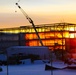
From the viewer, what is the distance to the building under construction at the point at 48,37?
121 m

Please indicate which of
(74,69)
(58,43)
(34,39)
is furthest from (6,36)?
(74,69)

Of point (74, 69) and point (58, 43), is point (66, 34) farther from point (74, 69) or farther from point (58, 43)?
point (74, 69)

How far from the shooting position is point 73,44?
389 feet

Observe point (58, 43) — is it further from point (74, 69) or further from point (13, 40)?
point (74, 69)

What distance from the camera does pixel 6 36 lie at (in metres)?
132

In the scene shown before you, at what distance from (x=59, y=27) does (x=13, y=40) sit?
62.9 feet

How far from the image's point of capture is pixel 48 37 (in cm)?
12388

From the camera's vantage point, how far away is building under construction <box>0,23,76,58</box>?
12056 centimetres

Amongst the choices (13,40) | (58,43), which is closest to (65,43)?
(58,43)

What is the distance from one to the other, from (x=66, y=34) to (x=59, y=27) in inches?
153

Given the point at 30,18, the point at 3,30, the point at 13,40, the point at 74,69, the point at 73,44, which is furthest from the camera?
the point at 3,30

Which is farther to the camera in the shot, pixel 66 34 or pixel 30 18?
pixel 66 34

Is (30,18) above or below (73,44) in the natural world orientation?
above

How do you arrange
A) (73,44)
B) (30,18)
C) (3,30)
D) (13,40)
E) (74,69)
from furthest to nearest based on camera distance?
(3,30) < (13,40) < (73,44) < (30,18) < (74,69)
